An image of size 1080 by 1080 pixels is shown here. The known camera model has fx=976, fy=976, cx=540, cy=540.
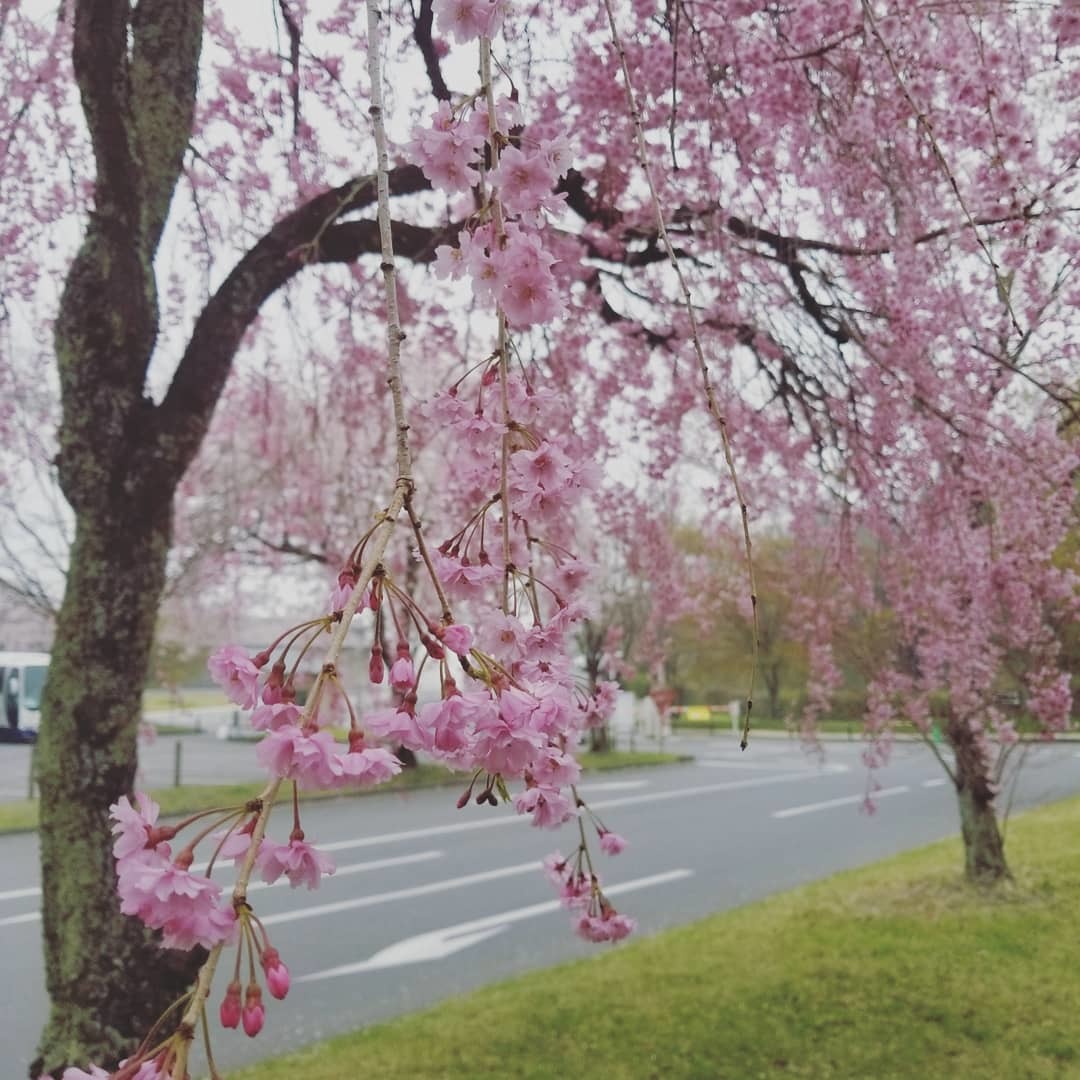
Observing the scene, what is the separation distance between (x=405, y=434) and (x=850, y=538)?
13.6 feet

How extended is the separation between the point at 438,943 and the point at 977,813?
375 cm

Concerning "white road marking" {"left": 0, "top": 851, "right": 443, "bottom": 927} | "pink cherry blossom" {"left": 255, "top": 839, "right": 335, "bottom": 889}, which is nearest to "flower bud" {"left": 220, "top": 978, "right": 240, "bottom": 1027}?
"pink cherry blossom" {"left": 255, "top": 839, "right": 335, "bottom": 889}

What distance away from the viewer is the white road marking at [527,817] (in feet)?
31.7

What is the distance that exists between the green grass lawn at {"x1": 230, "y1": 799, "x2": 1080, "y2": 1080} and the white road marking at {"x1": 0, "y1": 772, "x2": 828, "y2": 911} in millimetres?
2072

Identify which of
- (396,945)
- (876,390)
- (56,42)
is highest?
(56,42)

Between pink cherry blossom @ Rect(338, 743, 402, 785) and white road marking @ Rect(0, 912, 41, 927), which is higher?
pink cherry blossom @ Rect(338, 743, 402, 785)

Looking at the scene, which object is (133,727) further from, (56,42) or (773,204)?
(56,42)

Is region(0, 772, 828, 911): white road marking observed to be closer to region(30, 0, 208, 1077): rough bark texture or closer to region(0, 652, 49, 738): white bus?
region(30, 0, 208, 1077): rough bark texture

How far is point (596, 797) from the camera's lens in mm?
13430

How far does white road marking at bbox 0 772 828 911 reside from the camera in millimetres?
9672

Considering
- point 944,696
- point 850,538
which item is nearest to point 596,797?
point 944,696

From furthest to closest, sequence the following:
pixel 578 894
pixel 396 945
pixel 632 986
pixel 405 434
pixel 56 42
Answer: pixel 396 945
pixel 632 986
pixel 56 42
pixel 578 894
pixel 405 434

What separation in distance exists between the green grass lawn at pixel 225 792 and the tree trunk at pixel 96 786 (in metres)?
4.37

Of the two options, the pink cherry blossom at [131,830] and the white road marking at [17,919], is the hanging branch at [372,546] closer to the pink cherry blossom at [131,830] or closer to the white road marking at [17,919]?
the pink cherry blossom at [131,830]
